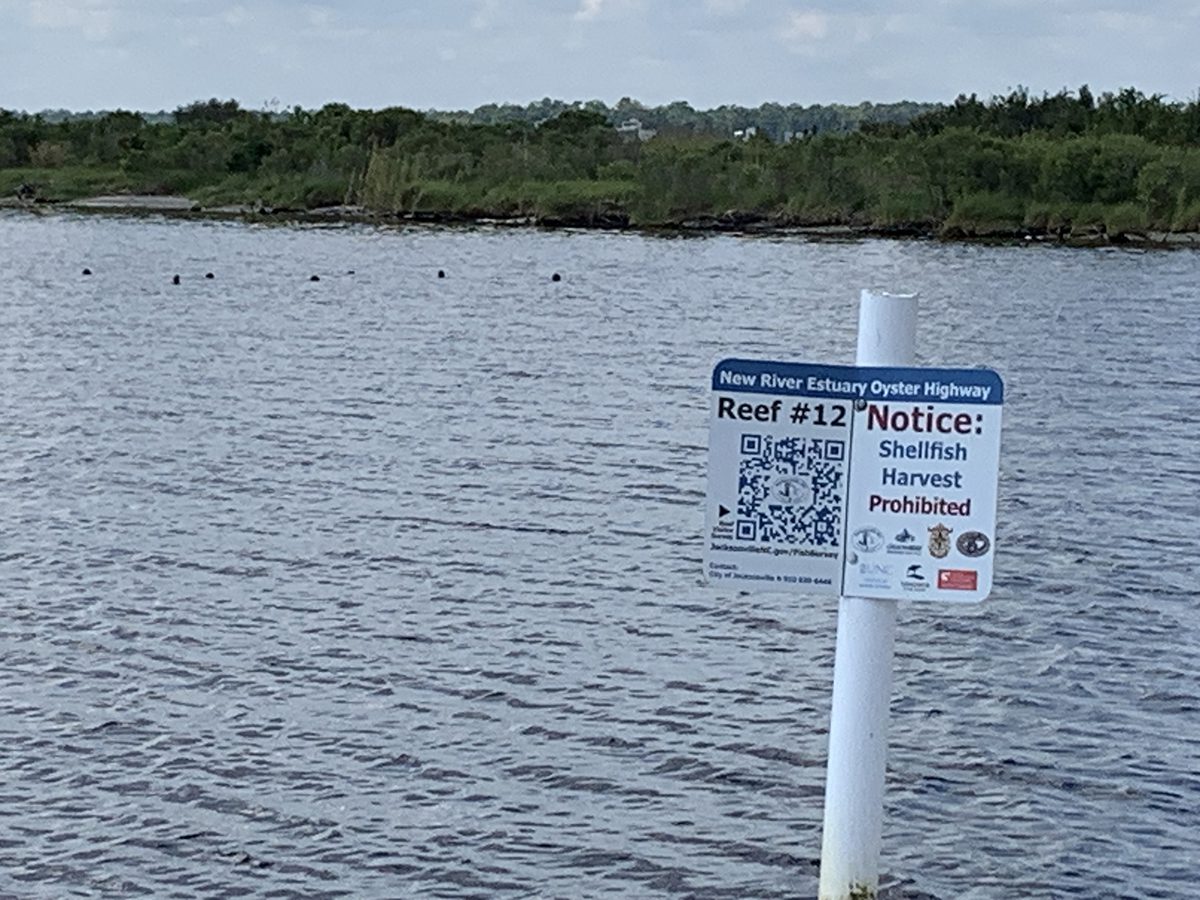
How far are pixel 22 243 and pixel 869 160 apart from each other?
3779 cm

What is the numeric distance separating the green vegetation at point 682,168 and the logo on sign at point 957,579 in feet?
261

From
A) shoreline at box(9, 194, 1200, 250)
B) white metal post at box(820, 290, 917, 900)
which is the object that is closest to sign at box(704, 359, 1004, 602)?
white metal post at box(820, 290, 917, 900)

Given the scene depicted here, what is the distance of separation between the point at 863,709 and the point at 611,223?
90650 mm

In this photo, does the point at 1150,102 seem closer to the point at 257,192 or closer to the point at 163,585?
the point at 257,192

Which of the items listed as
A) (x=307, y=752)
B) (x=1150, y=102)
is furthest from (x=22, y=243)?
(x=307, y=752)

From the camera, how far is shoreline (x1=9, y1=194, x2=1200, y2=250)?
84.6 m

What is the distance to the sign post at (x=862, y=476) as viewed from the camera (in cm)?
770

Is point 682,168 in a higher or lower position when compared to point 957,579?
higher

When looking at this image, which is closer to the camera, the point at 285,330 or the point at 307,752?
the point at 307,752

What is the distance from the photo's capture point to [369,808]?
507 inches

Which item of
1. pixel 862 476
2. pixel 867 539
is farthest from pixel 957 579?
pixel 862 476

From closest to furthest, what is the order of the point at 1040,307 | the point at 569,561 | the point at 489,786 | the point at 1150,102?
1. the point at 489,786
2. the point at 569,561
3. the point at 1040,307
4. the point at 1150,102

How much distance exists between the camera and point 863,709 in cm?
801

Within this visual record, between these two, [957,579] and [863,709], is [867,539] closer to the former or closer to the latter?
[957,579]
